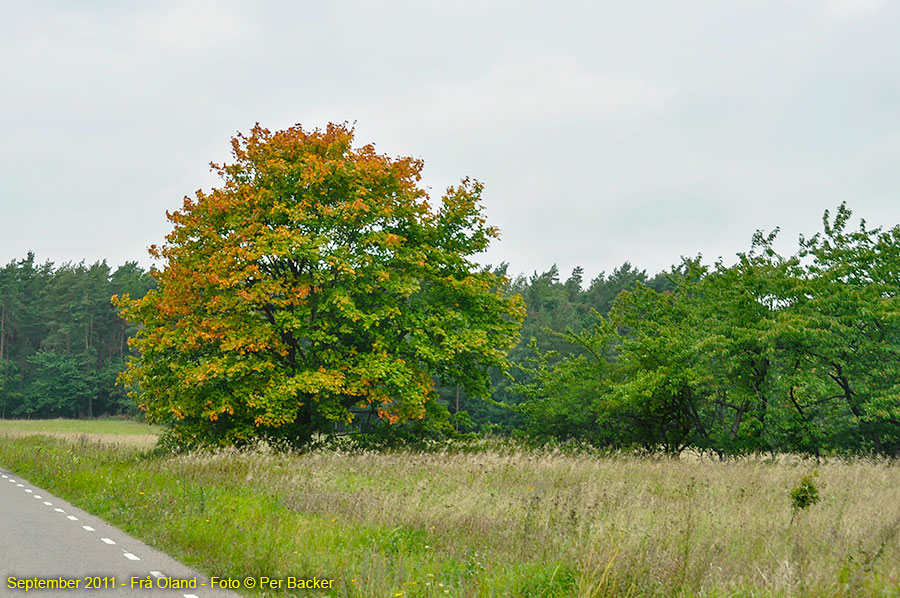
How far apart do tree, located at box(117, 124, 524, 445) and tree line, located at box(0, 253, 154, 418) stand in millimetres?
67728

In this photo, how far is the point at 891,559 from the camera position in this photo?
7594 millimetres

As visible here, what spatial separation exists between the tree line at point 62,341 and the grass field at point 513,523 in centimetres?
7719

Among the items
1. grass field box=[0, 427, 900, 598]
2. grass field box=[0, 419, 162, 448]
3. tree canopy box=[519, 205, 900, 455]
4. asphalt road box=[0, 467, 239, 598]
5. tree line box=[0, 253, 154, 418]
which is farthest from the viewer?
tree line box=[0, 253, 154, 418]

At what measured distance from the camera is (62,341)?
93.1 m

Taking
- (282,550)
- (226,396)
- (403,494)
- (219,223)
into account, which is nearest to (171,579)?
(282,550)

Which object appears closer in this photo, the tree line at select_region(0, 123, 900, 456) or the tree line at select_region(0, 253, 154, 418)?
the tree line at select_region(0, 123, 900, 456)

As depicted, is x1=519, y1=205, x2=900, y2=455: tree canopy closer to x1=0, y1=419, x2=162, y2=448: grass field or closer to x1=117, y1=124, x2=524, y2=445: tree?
x1=117, y1=124, x2=524, y2=445: tree

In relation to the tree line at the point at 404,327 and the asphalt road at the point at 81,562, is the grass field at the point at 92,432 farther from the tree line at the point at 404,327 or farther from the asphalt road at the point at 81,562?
the asphalt road at the point at 81,562

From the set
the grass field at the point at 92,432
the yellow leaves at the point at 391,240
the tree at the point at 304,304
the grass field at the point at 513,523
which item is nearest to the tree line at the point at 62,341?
the grass field at the point at 92,432

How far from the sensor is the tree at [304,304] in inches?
894

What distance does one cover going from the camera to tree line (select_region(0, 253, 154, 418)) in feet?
288

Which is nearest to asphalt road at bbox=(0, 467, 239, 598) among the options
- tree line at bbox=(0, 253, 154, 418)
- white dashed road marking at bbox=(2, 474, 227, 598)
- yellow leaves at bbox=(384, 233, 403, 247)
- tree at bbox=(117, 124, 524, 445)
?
white dashed road marking at bbox=(2, 474, 227, 598)

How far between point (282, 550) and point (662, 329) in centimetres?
2004

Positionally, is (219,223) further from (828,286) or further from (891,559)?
(891,559)
